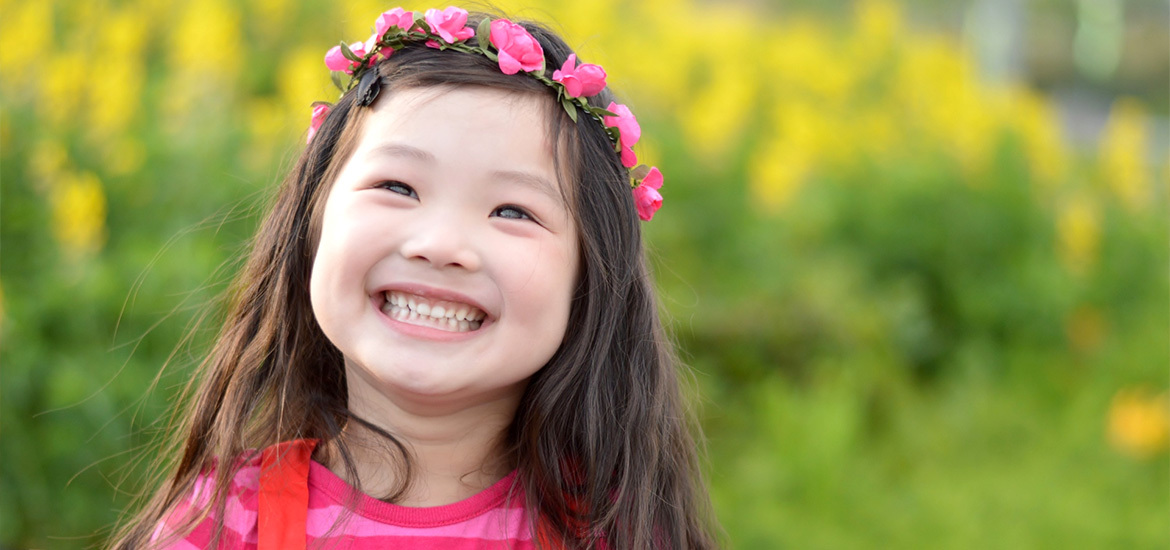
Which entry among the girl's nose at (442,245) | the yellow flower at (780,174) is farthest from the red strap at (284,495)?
the yellow flower at (780,174)

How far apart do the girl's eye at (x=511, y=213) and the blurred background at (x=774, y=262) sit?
1.88 feet

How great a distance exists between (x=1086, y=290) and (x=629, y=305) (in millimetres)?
3370

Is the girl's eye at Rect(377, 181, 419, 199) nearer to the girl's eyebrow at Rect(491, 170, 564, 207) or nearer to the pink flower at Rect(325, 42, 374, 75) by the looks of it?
the girl's eyebrow at Rect(491, 170, 564, 207)

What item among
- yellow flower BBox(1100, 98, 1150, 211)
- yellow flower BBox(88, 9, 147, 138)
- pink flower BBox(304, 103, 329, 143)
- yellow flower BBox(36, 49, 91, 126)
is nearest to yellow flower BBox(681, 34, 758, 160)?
yellow flower BBox(1100, 98, 1150, 211)

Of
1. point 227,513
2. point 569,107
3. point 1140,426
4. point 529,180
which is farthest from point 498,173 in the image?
point 1140,426

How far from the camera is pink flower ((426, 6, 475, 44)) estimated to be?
1.63 meters

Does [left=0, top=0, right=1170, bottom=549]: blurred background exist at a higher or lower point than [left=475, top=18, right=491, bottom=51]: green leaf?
lower

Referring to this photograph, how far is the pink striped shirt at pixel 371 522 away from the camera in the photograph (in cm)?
157

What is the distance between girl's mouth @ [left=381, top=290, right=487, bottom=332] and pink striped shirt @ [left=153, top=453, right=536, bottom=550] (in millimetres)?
278

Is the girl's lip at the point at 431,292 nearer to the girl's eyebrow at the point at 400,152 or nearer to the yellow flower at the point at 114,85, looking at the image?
the girl's eyebrow at the point at 400,152

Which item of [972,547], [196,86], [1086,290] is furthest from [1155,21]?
[196,86]

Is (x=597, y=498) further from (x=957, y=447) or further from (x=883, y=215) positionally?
(x=883, y=215)

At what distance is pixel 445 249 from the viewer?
4.78ft

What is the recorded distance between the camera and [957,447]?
149 inches
